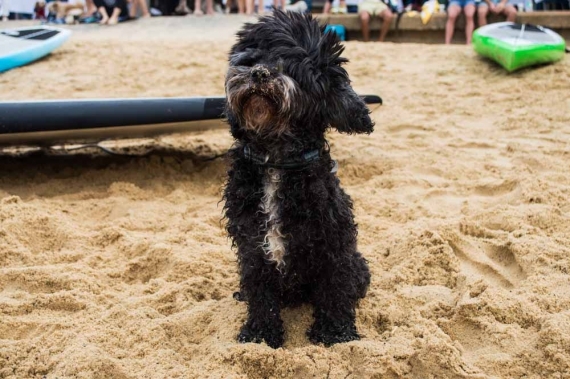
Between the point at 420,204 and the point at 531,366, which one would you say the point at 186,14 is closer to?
the point at 420,204

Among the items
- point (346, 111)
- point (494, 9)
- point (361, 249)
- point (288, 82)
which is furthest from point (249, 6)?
point (288, 82)

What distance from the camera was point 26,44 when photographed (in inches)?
297

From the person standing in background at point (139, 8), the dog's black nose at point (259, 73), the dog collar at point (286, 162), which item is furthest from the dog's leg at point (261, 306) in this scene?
the person standing in background at point (139, 8)

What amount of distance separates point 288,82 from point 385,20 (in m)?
8.32

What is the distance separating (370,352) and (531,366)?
2.05 feet

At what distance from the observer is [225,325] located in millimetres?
2803

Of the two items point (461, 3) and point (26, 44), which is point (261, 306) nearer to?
point (26, 44)

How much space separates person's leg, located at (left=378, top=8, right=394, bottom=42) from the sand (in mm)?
3916

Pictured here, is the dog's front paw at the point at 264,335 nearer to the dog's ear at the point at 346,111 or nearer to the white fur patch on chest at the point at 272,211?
the white fur patch on chest at the point at 272,211

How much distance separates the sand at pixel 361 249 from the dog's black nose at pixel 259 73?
3.62 ft

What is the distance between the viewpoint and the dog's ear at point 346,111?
7.86 feet

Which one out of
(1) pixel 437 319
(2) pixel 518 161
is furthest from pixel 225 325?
(2) pixel 518 161

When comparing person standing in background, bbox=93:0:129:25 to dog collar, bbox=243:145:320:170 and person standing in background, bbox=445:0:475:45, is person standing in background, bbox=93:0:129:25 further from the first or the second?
dog collar, bbox=243:145:320:170

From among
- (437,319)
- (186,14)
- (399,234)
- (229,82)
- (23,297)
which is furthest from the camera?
(186,14)
